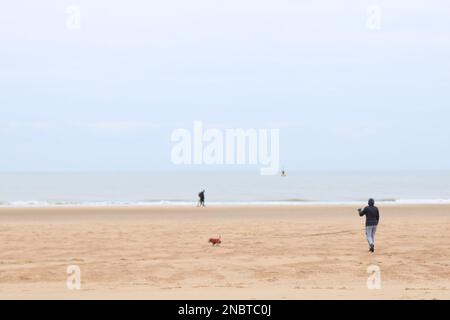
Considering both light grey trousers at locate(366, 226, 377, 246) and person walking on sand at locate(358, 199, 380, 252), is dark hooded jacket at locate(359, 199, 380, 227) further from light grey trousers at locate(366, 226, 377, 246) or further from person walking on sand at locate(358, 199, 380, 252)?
light grey trousers at locate(366, 226, 377, 246)

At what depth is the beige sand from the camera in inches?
570

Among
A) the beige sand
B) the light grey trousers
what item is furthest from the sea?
the light grey trousers

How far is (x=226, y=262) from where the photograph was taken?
1955 centimetres

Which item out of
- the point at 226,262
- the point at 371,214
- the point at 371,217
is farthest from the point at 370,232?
the point at 226,262

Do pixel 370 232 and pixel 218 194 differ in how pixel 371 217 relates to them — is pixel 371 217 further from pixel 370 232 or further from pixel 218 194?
pixel 218 194

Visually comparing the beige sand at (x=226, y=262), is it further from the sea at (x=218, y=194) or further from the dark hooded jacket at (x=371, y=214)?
the sea at (x=218, y=194)

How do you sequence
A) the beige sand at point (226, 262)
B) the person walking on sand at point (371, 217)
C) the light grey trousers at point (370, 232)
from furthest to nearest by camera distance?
the light grey trousers at point (370, 232)
the person walking on sand at point (371, 217)
the beige sand at point (226, 262)

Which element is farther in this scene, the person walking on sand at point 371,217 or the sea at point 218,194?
the sea at point 218,194

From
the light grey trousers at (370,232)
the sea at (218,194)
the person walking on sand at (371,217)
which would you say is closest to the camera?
the person walking on sand at (371,217)

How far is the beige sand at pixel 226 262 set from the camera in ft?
47.5

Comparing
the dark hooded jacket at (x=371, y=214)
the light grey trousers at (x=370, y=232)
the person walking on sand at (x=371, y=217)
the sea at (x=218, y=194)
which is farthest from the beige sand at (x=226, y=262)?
the sea at (x=218, y=194)

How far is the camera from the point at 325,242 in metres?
24.2

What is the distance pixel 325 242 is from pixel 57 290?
484 inches
